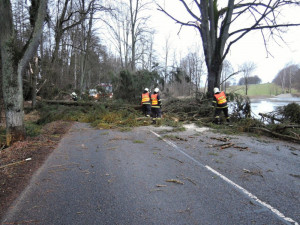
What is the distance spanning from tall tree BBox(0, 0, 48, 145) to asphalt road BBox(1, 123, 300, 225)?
5.06 ft

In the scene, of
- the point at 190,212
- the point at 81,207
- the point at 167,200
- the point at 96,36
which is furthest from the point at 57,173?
Result: the point at 96,36

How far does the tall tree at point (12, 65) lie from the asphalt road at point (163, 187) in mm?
1541

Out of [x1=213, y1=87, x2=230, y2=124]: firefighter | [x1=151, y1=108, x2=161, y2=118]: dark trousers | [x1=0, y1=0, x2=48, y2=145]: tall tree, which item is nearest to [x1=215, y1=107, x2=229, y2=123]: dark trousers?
[x1=213, y1=87, x2=230, y2=124]: firefighter

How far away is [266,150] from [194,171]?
2.82m

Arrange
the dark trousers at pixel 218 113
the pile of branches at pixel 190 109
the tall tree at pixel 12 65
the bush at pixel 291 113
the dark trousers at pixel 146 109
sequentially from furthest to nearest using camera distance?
the dark trousers at pixel 146 109 < the pile of branches at pixel 190 109 < the dark trousers at pixel 218 113 < the bush at pixel 291 113 < the tall tree at pixel 12 65

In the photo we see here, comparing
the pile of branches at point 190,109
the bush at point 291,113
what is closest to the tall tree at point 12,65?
the pile of branches at point 190,109

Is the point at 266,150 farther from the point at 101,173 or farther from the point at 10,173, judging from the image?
the point at 10,173

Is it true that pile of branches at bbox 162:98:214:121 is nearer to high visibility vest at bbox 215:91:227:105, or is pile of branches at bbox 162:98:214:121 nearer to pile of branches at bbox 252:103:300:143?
high visibility vest at bbox 215:91:227:105

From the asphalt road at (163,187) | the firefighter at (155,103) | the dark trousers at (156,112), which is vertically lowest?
the asphalt road at (163,187)

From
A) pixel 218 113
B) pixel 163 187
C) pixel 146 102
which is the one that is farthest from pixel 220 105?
pixel 163 187

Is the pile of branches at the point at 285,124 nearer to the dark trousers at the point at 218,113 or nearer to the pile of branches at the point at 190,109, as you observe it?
the dark trousers at the point at 218,113

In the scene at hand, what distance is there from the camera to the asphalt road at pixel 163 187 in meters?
2.38

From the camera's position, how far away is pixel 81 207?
8.38 feet

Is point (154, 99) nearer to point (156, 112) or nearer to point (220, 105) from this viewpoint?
point (156, 112)
